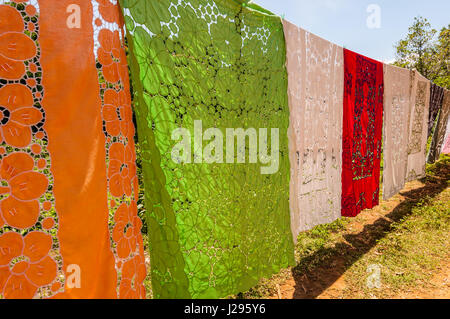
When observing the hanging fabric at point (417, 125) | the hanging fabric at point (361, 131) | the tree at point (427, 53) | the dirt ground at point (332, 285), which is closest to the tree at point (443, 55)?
the tree at point (427, 53)

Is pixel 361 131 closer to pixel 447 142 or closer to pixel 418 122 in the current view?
pixel 418 122

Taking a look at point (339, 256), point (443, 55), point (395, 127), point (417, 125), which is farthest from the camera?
point (443, 55)

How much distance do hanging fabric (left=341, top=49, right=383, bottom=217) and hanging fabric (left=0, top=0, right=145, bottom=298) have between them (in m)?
1.99

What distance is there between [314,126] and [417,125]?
2.74 m

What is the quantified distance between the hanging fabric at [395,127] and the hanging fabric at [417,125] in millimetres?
A: 199

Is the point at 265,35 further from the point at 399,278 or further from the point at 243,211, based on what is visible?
the point at 399,278

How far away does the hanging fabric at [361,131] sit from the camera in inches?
89.0

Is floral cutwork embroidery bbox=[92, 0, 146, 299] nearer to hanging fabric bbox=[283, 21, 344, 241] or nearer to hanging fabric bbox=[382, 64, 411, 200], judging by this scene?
hanging fabric bbox=[283, 21, 344, 241]

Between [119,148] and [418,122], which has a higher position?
[418,122]

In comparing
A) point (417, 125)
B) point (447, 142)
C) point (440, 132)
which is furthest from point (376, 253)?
point (447, 142)

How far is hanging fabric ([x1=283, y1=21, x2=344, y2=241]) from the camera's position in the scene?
1.77 meters

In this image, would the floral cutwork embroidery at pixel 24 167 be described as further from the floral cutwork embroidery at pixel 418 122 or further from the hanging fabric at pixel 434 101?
the hanging fabric at pixel 434 101

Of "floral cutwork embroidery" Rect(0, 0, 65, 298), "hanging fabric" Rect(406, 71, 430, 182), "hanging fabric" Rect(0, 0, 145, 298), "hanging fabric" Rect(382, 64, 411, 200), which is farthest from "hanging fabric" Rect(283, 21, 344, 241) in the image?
"hanging fabric" Rect(406, 71, 430, 182)

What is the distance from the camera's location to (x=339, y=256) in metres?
2.51
